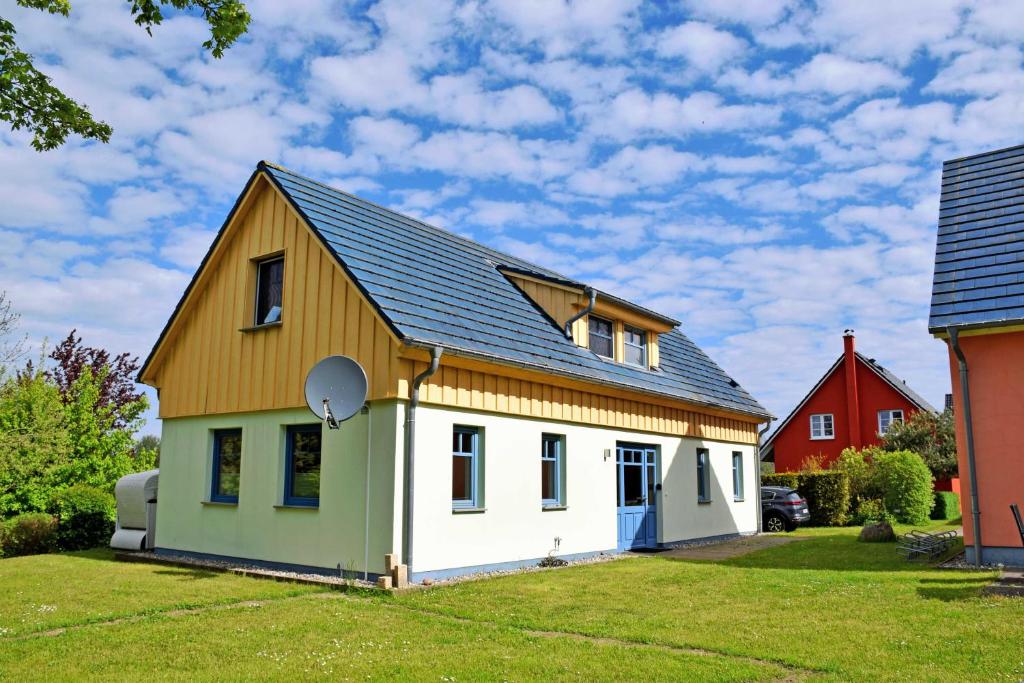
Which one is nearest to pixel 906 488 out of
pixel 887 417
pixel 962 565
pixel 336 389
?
pixel 887 417

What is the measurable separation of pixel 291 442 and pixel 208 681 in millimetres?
7172

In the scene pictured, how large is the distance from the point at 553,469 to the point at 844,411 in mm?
28120

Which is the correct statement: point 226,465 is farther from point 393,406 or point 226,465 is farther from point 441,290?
point 441,290

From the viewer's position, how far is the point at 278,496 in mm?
13398

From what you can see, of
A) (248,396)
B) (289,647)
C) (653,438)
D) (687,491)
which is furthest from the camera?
(687,491)

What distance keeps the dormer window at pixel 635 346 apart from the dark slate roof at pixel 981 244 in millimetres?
6801

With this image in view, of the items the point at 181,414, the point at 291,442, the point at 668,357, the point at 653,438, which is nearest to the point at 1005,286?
the point at 653,438

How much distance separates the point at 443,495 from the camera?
1247 centimetres

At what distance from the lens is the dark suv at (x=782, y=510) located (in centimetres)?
2416

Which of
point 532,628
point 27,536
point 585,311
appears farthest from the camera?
point 27,536

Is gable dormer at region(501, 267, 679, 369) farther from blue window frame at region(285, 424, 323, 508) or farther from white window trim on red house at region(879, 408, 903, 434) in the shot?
white window trim on red house at region(879, 408, 903, 434)

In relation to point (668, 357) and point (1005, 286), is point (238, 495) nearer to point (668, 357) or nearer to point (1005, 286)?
point (668, 357)

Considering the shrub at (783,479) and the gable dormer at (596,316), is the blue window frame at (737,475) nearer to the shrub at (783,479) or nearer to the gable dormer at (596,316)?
the shrub at (783,479)

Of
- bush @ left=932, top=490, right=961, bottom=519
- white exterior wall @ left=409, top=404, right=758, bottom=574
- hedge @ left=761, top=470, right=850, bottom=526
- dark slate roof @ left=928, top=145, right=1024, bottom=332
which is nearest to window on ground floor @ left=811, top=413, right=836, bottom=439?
bush @ left=932, top=490, right=961, bottom=519
